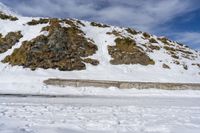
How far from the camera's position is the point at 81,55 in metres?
40.7

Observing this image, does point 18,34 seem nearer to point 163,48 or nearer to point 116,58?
point 116,58

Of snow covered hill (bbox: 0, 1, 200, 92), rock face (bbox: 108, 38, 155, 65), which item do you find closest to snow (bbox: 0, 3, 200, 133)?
snow covered hill (bbox: 0, 1, 200, 92)

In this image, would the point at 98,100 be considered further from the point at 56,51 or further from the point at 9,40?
the point at 9,40

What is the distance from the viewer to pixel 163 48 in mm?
48656

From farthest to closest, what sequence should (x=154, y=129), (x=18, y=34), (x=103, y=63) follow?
1. (x=18, y=34)
2. (x=103, y=63)
3. (x=154, y=129)

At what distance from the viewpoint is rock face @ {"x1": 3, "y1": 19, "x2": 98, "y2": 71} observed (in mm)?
36897

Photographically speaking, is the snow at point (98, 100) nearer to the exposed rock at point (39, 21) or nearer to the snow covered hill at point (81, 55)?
the snow covered hill at point (81, 55)

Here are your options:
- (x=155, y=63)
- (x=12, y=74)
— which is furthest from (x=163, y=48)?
(x=12, y=74)

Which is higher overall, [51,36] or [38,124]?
[51,36]

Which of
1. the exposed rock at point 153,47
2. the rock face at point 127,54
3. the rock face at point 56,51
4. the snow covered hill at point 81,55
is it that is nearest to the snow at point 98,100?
the snow covered hill at point 81,55

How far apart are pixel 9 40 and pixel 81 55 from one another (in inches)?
395

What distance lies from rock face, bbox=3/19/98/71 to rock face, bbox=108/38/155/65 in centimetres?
272

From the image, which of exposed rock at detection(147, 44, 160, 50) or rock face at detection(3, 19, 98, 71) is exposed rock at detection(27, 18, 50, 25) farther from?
exposed rock at detection(147, 44, 160, 50)

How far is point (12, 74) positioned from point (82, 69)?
798 cm
